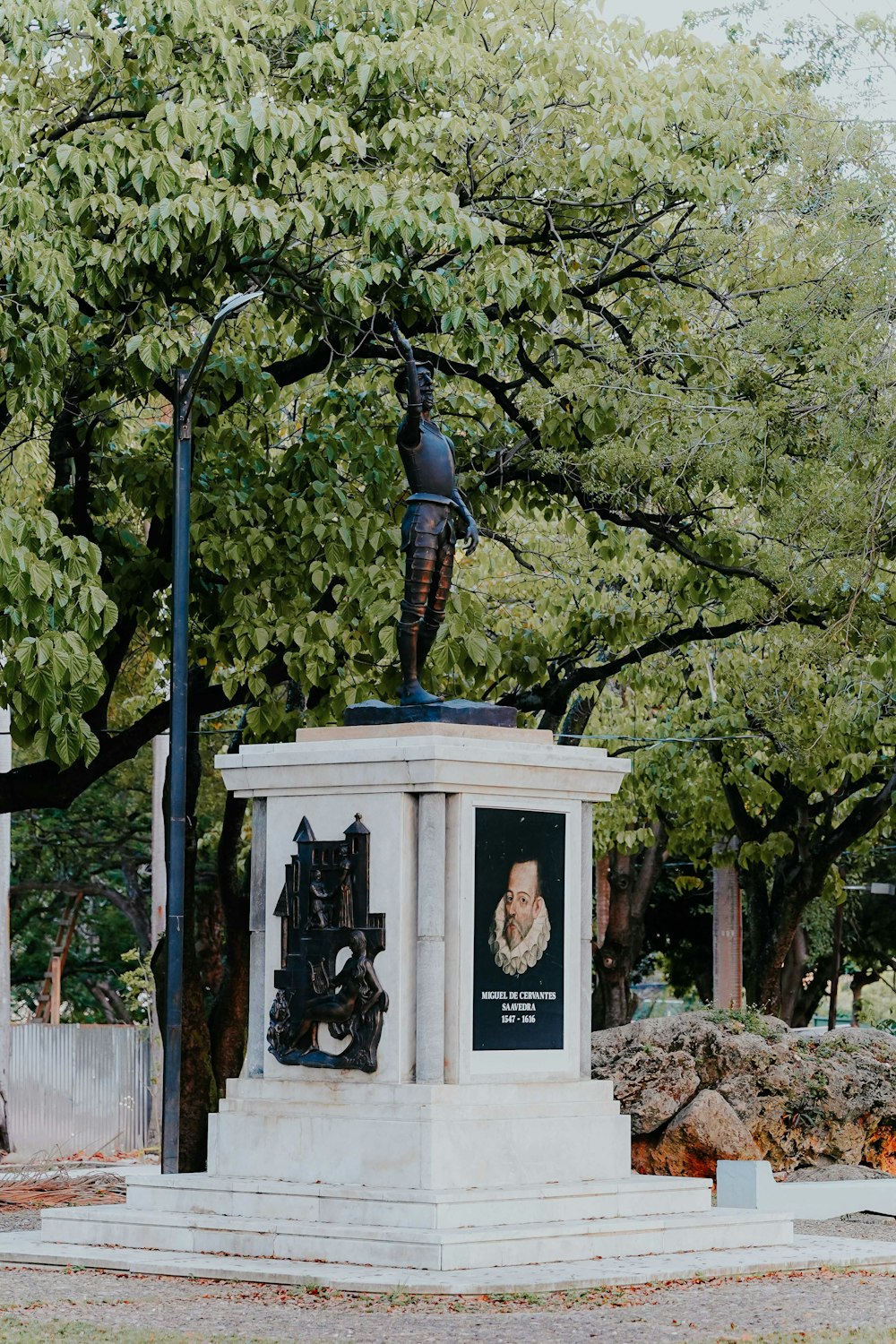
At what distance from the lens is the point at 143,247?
1445cm

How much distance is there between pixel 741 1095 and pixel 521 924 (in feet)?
16.6

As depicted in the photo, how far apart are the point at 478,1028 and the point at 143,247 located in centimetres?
586

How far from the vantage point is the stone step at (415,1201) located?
12.4 metres

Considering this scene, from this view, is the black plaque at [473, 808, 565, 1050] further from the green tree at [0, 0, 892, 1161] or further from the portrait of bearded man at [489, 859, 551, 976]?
the green tree at [0, 0, 892, 1161]

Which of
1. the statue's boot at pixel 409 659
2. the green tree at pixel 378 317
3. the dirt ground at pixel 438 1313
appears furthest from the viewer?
the green tree at pixel 378 317

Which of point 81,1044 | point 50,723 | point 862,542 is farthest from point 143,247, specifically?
point 81,1044

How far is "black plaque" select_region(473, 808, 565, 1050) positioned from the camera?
13461 mm

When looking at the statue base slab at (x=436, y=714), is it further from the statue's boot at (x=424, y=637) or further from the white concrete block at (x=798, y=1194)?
the white concrete block at (x=798, y=1194)

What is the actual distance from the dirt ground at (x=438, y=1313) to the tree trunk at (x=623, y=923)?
2023 cm

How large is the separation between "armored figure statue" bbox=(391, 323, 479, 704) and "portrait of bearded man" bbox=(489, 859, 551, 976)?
4.38 ft

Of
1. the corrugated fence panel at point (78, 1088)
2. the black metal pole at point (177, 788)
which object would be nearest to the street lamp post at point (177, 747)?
the black metal pole at point (177, 788)

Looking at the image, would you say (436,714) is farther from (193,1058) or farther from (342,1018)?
(193,1058)

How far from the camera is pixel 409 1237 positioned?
1202 centimetres

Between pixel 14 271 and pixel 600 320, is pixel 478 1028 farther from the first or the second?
pixel 600 320
